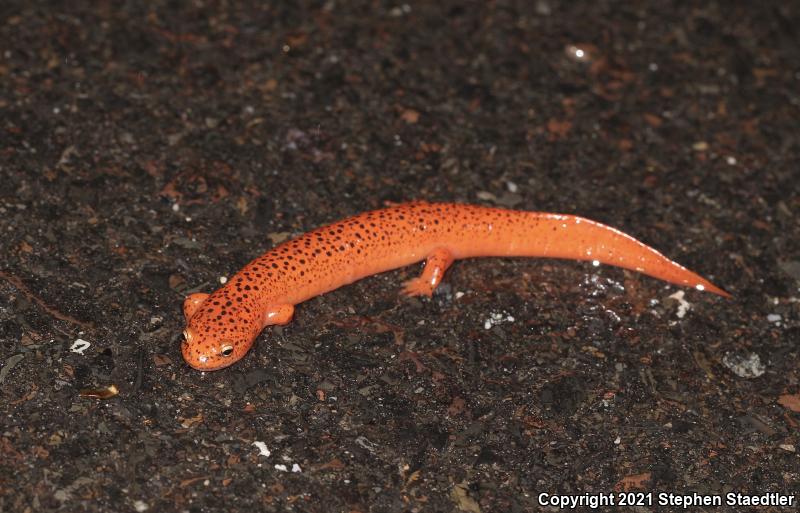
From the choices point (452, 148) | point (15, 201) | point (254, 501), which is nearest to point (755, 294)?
point (452, 148)

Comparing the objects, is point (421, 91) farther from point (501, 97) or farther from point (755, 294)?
point (755, 294)

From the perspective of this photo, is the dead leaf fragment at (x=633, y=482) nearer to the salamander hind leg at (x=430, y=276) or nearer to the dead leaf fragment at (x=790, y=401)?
the dead leaf fragment at (x=790, y=401)

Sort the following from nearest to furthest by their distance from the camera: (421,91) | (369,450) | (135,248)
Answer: (369,450), (135,248), (421,91)

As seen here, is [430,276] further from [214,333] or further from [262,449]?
[262,449]

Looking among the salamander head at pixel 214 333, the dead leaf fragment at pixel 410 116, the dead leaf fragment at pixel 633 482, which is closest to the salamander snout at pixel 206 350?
the salamander head at pixel 214 333

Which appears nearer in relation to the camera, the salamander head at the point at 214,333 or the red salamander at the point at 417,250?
the salamander head at the point at 214,333

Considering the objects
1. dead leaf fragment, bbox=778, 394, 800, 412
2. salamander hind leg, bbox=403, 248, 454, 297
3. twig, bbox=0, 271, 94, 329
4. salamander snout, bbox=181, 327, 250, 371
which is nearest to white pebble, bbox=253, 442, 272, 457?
salamander snout, bbox=181, 327, 250, 371
